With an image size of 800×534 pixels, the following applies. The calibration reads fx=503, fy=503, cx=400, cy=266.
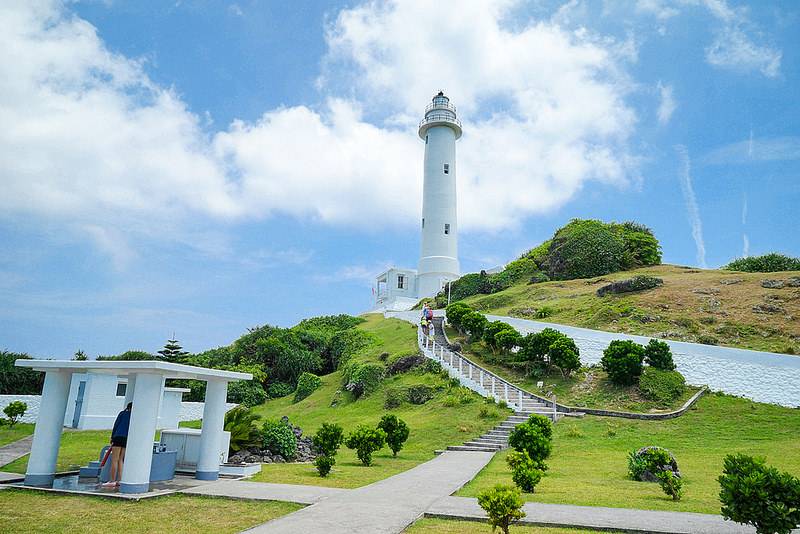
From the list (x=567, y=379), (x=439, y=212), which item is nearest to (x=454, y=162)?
(x=439, y=212)

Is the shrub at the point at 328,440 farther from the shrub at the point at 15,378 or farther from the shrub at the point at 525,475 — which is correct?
the shrub at the point at 15,378

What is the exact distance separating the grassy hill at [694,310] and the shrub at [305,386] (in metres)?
11.7

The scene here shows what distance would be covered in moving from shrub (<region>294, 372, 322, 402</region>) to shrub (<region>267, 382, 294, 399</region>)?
2450 mm

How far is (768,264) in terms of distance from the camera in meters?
32.2

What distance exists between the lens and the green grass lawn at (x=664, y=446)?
28.5 feet

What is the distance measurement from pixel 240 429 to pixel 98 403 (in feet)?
35.1

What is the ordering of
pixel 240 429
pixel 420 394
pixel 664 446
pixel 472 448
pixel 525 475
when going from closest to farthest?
pixel 525 475 < pixel 240 429 < pixel 664 446 < pixel 472 448 < pixel 420 394

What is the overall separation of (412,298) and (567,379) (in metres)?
27.5

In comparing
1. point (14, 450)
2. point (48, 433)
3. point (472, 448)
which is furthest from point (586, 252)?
point (48, 433)

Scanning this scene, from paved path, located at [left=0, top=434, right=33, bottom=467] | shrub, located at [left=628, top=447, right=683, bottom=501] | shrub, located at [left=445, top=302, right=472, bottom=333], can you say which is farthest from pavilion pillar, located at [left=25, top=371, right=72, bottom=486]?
shrub, located at [left=445, top=302, right=472, bottom=333]

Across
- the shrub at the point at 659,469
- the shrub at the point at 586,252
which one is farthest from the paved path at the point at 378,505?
the shrub at the point at 586,252

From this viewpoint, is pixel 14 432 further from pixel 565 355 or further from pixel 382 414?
pixel 565 355

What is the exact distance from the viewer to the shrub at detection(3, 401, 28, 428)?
18.6 meters

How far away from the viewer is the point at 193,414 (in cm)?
2383
